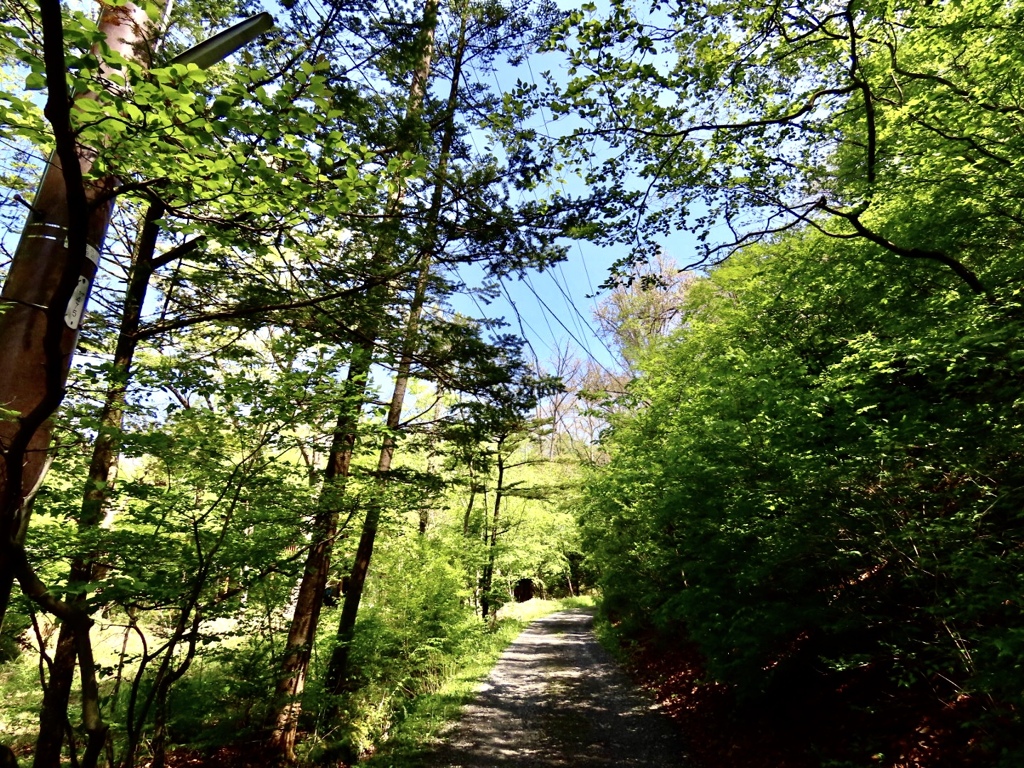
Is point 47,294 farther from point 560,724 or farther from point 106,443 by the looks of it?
point 560,724

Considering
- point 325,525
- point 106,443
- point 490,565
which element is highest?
point 106,443

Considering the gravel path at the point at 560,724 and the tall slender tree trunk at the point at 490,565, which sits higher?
the tall slender tree trunk at the point at 490,565

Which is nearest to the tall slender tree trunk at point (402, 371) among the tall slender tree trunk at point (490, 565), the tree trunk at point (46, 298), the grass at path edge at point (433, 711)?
the grass at path edge at point (433, 711)

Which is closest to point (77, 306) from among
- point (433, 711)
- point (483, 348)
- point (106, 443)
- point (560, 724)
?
point (106, 443)

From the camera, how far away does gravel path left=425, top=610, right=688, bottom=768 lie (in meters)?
5.88

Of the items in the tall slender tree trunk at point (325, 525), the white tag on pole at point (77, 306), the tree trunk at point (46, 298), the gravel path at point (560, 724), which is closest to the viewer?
the tree trunk at point (46, 298)

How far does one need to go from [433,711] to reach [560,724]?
7.12 ft

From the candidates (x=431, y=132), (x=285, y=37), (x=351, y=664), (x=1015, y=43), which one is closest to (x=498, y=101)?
(x=431, y=132)

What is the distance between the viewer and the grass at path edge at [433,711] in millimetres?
6078

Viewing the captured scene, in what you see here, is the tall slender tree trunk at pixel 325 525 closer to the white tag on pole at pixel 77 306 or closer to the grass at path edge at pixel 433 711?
the grass at path edge at pixel 433 711

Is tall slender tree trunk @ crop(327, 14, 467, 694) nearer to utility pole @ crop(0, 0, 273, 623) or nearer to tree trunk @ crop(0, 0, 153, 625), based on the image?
utility pole @ crop(0, 0, 273, 623)

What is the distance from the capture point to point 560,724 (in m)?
7.12

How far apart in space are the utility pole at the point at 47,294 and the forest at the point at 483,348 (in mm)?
15

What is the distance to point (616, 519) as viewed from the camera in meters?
10.4
